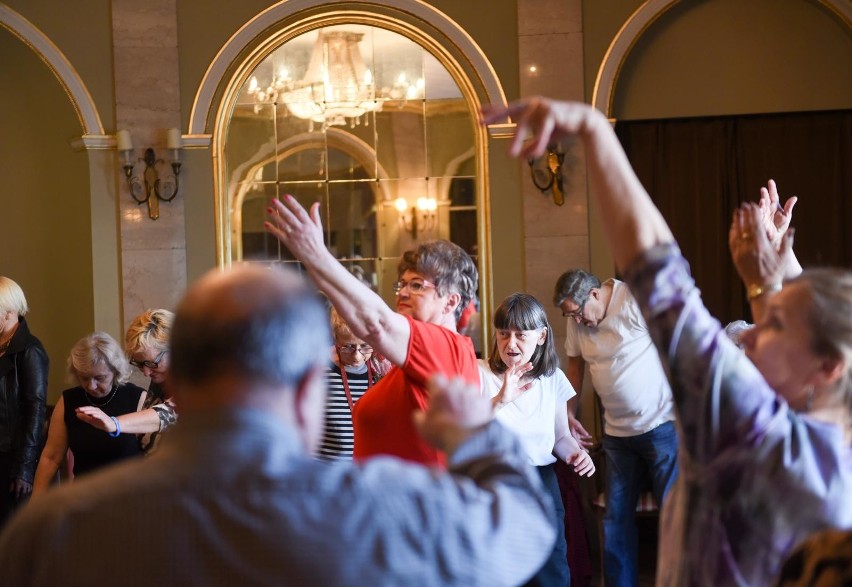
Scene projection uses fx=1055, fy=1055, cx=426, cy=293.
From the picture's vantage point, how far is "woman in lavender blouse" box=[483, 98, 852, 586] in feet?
4.79

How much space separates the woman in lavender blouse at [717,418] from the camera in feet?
4.79

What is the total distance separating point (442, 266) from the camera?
3029 mm

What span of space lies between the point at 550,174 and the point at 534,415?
2.66 metres

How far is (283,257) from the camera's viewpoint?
7.17 metres

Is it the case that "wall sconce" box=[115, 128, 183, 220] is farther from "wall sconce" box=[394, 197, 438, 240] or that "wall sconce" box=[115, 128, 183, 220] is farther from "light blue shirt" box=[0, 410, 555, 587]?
"light blue shirt" box=[0, 410, 555, 587]

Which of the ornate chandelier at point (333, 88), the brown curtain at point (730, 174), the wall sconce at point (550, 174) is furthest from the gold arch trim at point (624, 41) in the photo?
the ornate chandelier at point (333, 88)

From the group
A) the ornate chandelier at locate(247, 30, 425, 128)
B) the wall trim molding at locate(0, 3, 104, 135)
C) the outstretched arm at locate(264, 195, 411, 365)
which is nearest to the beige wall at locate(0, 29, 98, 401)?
the wall trim molding at locate(0, 3, 104, 135)

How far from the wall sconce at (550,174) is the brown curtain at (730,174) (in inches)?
20.3

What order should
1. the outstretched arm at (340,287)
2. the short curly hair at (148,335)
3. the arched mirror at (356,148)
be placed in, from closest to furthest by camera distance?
the outstretched arm at (340,287) → the short curly hair at (148,335) → the arched mirror at (356,148)

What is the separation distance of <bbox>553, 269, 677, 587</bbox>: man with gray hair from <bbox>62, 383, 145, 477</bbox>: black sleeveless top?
214 centimetres

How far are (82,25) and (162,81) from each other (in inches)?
25.4

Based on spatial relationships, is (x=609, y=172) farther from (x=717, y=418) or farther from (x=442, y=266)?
(x=442, y=266)

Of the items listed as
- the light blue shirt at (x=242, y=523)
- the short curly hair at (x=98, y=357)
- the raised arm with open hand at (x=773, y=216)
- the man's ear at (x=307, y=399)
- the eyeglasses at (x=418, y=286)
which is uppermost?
the raised arm with open hand at (x=773, y=216)

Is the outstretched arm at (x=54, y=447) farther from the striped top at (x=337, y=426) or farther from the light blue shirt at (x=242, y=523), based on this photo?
the light blue shirt at (x=242, y=523)
